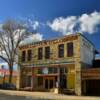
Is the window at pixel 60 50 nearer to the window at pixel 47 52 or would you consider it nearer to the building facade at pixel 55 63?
the building facade at pixel 55 63

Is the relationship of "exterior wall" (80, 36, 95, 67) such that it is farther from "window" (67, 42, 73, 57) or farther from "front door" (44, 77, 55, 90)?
"front door" (44, 77, 55, 90)

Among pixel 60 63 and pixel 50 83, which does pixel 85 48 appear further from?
pixel 50 83

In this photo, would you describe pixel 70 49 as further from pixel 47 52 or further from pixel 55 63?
pixel 47 52

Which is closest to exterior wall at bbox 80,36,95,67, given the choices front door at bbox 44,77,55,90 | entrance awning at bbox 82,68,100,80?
entrance awning at bbox 82,68,100,80

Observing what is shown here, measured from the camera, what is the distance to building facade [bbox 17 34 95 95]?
39281 millimetres

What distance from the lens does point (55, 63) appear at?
42.0m

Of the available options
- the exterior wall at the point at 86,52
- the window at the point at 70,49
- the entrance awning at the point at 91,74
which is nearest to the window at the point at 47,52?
the window at the point at 70,49

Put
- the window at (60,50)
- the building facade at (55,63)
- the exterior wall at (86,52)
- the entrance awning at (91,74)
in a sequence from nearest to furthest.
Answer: the entrance awning at (91,74) → the building facade at (55,63) → the exterior wall at (86,52) → the window at (60,50)

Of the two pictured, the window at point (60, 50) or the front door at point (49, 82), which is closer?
the window at point (60, 50)

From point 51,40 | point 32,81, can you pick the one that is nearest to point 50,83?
point 32,81

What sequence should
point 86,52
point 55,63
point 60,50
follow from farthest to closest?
point 55,63 → point 60,50 → point 86,52

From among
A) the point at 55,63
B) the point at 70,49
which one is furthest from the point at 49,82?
the point at 70,49

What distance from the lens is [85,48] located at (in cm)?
4119

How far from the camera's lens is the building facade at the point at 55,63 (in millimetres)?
39281
